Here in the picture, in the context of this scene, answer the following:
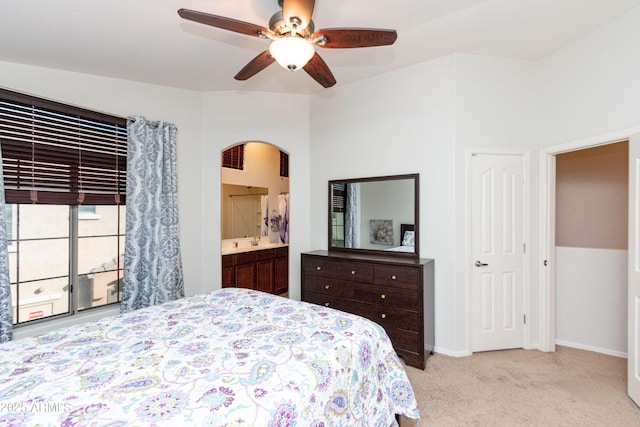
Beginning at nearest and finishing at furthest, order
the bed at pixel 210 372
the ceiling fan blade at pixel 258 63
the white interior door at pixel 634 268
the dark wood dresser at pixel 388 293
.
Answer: the bed at pixel 210 372
the ceiling fan blade at pixel 258 63
the white interior door at pixel 634 268
the dark wood dresser at pixel 388 293

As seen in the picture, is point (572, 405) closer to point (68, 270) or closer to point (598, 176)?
point (598, 176)

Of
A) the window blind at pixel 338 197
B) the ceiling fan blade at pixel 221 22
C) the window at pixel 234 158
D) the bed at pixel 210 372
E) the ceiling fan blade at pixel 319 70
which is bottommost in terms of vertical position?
the bed at pixel 210 372

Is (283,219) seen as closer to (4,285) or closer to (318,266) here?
(318,266)

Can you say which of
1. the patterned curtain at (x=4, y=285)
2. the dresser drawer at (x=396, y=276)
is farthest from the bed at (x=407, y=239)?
the patterned curtain at (x=4, y=285)

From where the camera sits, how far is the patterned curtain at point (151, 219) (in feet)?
9.66

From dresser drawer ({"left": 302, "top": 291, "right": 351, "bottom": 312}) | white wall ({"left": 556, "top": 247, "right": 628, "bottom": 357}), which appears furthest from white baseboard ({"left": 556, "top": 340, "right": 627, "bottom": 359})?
dresser drawer ({"left": 302, "top": 291, "right": 351, "bottom": 312})

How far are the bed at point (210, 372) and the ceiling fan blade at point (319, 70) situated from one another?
60.3 inches

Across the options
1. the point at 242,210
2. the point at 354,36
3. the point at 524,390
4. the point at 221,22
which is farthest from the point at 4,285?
the point at 524,390

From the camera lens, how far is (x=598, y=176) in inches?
125

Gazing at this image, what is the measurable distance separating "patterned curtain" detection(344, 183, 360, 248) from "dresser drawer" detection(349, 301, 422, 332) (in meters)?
0.74

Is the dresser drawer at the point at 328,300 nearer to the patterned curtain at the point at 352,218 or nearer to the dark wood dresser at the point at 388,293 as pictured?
the dark wood dresser at the point at 388,293

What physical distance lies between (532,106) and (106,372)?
3.75 m

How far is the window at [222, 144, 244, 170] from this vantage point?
4.68 metres

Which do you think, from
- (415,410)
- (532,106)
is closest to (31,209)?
(415,410)
